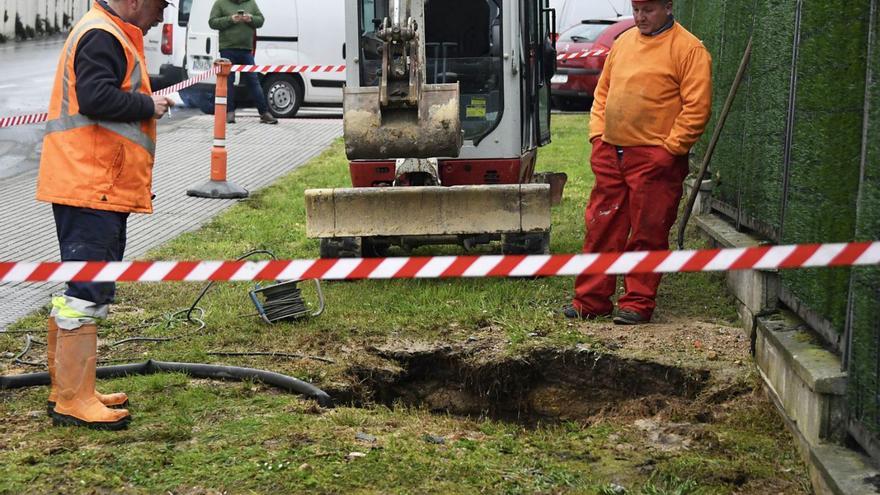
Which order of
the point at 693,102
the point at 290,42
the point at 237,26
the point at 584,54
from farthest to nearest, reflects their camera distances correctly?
1. the point at 584,54
2. the point at 290,42
3. the point at 237,26
4. the point at 693,102

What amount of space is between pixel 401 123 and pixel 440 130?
0.26 metres

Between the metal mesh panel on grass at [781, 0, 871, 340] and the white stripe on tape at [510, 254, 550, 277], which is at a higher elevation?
the metal mesh panel on grass at [781, 0, 871, 340]

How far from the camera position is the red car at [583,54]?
2023 cm

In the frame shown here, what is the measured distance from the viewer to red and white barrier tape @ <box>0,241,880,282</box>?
4707mm

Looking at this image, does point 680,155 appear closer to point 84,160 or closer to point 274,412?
point 274,412

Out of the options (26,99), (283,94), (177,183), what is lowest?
(177,183)

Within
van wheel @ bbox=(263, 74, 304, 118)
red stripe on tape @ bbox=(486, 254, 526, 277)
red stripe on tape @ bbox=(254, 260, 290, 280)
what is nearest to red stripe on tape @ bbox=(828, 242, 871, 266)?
red stripe on tape @ bbox=(486, 254, 526, 277)

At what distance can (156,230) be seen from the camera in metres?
11.0

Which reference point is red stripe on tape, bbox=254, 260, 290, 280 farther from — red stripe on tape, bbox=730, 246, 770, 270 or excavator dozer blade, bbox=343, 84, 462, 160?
excavator dozer blade, bbox=343, 84, 462, 160

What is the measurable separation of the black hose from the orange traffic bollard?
6.49 metres

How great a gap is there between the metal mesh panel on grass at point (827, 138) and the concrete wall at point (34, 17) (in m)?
34.4

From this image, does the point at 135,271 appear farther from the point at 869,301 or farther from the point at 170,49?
the point at 170,49

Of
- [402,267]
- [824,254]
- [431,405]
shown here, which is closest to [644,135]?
[431,405]

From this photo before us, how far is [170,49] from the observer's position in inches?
818
